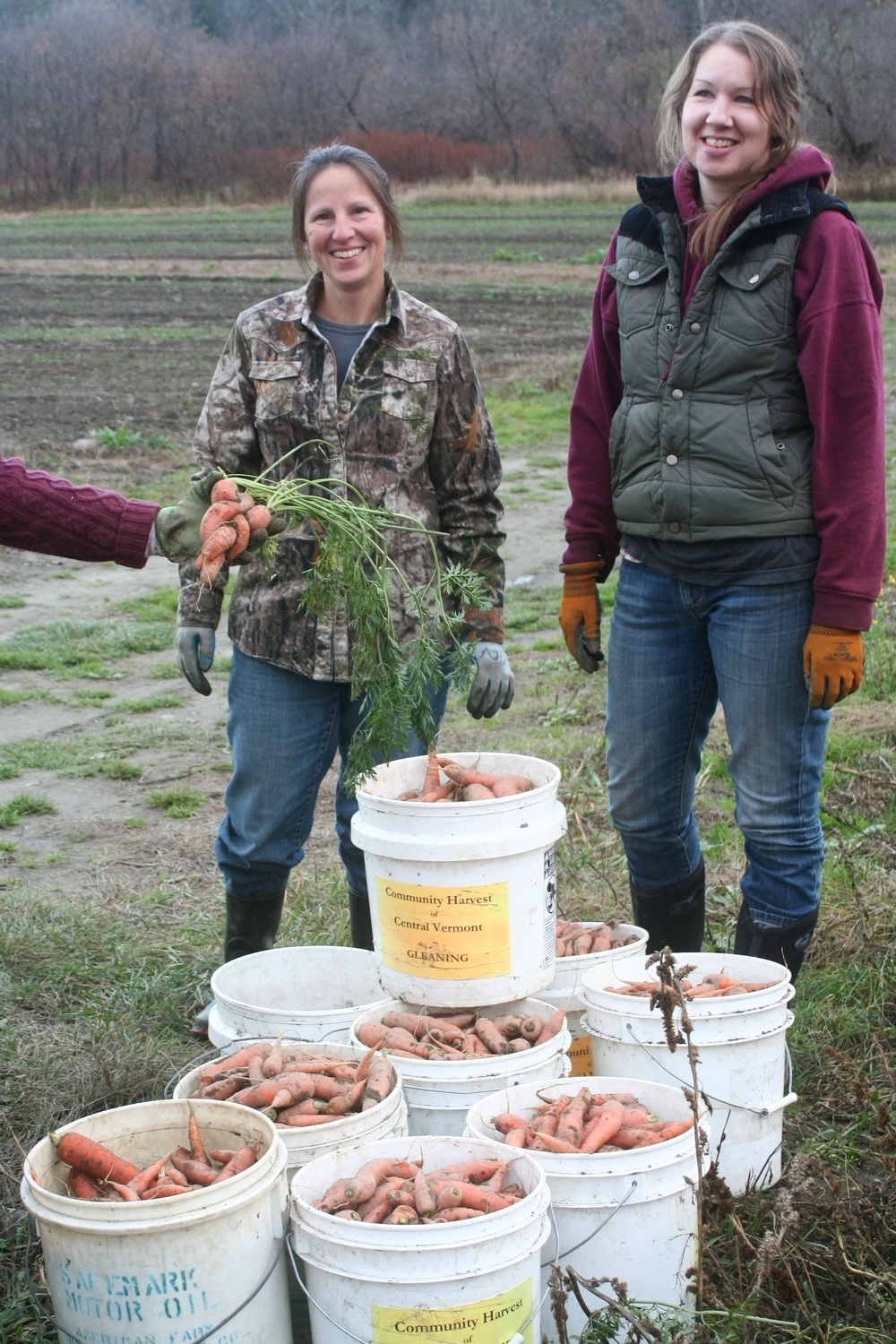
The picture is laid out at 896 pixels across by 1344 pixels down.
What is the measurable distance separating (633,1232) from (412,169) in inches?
2173

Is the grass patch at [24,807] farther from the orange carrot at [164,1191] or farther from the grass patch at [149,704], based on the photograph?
the orange carrot at [164,1191]

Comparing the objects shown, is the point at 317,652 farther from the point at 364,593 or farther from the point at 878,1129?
the point at 878,1129

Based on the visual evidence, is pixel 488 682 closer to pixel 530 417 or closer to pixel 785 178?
pixel 785 178

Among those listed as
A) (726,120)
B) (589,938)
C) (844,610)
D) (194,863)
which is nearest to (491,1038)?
(589,938)

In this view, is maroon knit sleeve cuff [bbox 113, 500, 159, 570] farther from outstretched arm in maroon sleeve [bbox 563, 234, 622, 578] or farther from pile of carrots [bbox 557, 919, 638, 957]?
pile of carrots [bbox 557, 919, 638, 957]

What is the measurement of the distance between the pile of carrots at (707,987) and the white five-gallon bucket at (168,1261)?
0.95 meters

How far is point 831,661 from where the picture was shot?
3.14m

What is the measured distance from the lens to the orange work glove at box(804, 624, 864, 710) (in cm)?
313

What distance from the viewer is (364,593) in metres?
3.28

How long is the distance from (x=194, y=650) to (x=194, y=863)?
1658mm

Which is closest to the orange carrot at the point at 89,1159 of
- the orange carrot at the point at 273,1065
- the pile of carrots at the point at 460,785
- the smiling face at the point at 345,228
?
the orange carrot at the point at 273,1065

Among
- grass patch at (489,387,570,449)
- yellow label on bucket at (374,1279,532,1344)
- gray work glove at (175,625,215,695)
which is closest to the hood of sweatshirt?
gray work glove at (175,625,215,695)

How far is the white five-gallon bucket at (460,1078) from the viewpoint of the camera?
9.51 feet

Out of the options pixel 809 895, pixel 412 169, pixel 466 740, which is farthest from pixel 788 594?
pixel 412 169
